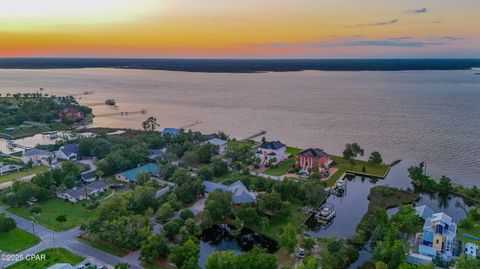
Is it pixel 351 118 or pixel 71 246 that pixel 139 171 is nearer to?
pixel 71 246

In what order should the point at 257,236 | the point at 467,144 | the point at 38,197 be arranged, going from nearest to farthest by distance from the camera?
1. the point at 257,236
2. the point at 38,197
3. the point at 467,144

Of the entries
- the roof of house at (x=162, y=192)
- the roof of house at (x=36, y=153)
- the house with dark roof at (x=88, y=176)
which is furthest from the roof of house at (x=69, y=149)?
the roof of house at (x=162, y=192)

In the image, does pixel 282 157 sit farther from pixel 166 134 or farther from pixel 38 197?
pixel 38 197

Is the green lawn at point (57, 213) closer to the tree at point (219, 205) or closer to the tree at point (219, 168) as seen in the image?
the tree at point (219, 205)

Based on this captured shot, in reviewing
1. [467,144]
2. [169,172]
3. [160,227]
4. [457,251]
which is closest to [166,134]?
[169,172]

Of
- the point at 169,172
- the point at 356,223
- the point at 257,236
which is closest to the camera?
the point at 257,236

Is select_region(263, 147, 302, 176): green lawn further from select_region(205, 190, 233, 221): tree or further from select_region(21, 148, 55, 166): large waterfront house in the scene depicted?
select_region(21, 148, 55, 166): large waterfront house

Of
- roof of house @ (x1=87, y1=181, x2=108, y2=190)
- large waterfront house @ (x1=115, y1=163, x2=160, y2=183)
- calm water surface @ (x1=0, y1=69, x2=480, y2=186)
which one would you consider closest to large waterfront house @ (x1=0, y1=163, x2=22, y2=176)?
roof of house @ (x1=87, y1=181, x2=108, y2=190)
